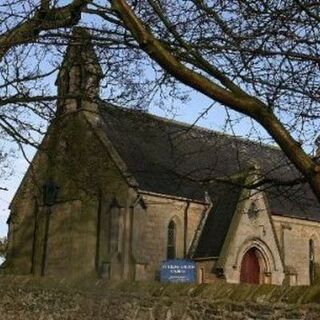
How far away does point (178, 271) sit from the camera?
22859 mm

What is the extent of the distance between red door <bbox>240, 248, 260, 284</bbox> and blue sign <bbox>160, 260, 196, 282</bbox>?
7327 mm

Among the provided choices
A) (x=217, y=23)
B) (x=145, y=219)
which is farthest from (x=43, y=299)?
(x=145, y=219)

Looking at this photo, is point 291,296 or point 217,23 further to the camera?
point 291,296

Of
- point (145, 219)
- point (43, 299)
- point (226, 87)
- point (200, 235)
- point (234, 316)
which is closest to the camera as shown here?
point (226, 87)

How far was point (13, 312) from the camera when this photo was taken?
524 inches

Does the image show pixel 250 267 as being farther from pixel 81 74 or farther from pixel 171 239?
pixel 81 74

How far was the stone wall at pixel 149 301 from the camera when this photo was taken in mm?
8305

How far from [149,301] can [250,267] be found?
67.4 ft

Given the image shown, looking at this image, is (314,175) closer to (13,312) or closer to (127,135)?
(13,312)

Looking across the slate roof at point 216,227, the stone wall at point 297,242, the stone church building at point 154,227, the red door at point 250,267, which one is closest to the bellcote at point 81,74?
the stone church building at point 154,227

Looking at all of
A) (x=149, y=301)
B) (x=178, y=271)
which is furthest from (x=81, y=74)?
(x=178, y=271)

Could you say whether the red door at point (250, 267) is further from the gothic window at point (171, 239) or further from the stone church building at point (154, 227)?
the gothic window at point (171, 239)

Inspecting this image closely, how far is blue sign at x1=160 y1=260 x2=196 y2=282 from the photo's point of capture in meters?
22.5

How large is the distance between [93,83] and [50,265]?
18930mm
